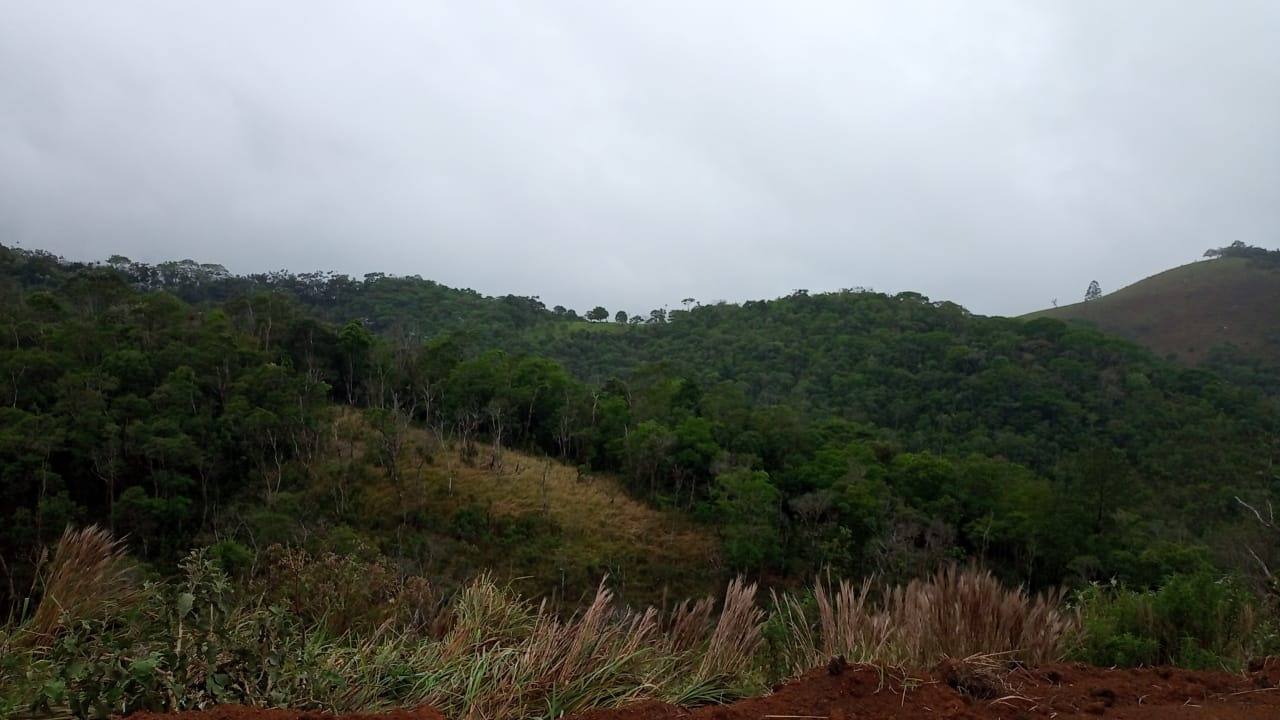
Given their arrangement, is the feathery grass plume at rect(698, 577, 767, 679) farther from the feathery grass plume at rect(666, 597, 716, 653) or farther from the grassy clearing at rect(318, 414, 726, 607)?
the grassy clearing at rect(318, 414, 726, 607)

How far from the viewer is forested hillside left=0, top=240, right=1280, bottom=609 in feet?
64.2

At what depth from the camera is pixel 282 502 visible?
20.2 metres

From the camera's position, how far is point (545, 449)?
3125cm

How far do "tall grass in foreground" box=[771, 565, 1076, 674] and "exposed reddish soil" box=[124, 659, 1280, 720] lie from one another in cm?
41

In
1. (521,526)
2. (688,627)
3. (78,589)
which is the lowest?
(521,526)

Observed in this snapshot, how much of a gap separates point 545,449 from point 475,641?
93.8ft

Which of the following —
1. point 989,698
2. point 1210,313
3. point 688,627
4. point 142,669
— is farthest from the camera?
point 1210,313

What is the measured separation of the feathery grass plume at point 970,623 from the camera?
135 inches

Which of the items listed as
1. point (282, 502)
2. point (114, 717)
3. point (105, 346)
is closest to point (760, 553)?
point (282, 502)

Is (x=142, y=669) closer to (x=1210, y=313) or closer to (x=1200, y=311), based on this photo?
(x=1210, y=313)

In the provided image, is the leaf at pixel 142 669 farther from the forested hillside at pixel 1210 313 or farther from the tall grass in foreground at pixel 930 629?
the forested hillside at pixel 1210 313

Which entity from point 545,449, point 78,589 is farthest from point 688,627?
point 545,449

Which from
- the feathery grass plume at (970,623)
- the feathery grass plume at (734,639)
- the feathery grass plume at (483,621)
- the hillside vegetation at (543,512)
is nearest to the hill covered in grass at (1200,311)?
Answer: the hillside vegetation at (543,512)

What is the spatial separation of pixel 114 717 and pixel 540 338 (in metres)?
54.2
